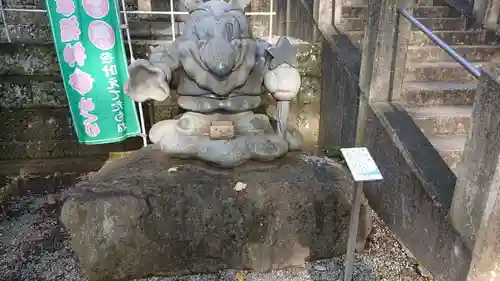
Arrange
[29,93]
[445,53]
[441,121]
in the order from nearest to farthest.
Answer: [441,121] < [445,53] < [29,93]

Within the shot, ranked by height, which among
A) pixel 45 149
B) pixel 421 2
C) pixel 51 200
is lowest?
pixel 51 200

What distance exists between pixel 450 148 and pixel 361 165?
1.68 metres

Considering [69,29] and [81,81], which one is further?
[81,81]

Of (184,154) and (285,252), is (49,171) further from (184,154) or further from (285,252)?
(285,252)

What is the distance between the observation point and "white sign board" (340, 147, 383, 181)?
2.48m

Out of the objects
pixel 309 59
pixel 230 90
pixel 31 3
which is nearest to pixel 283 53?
pixel 230 90

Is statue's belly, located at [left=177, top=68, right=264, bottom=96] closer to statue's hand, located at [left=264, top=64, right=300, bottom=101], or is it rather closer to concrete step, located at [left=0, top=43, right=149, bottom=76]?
statue's hand, located at [left=264, top=64, right=300, bottom=101]

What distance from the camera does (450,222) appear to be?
293 cm

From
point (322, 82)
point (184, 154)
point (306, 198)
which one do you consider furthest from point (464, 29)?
point (184, 154)

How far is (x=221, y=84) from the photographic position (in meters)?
3.54

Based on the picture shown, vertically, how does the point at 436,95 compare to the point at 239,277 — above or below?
above

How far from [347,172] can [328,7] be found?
2.76 meters

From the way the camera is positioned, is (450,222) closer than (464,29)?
Yes

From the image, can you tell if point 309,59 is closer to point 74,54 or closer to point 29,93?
point 74,54
